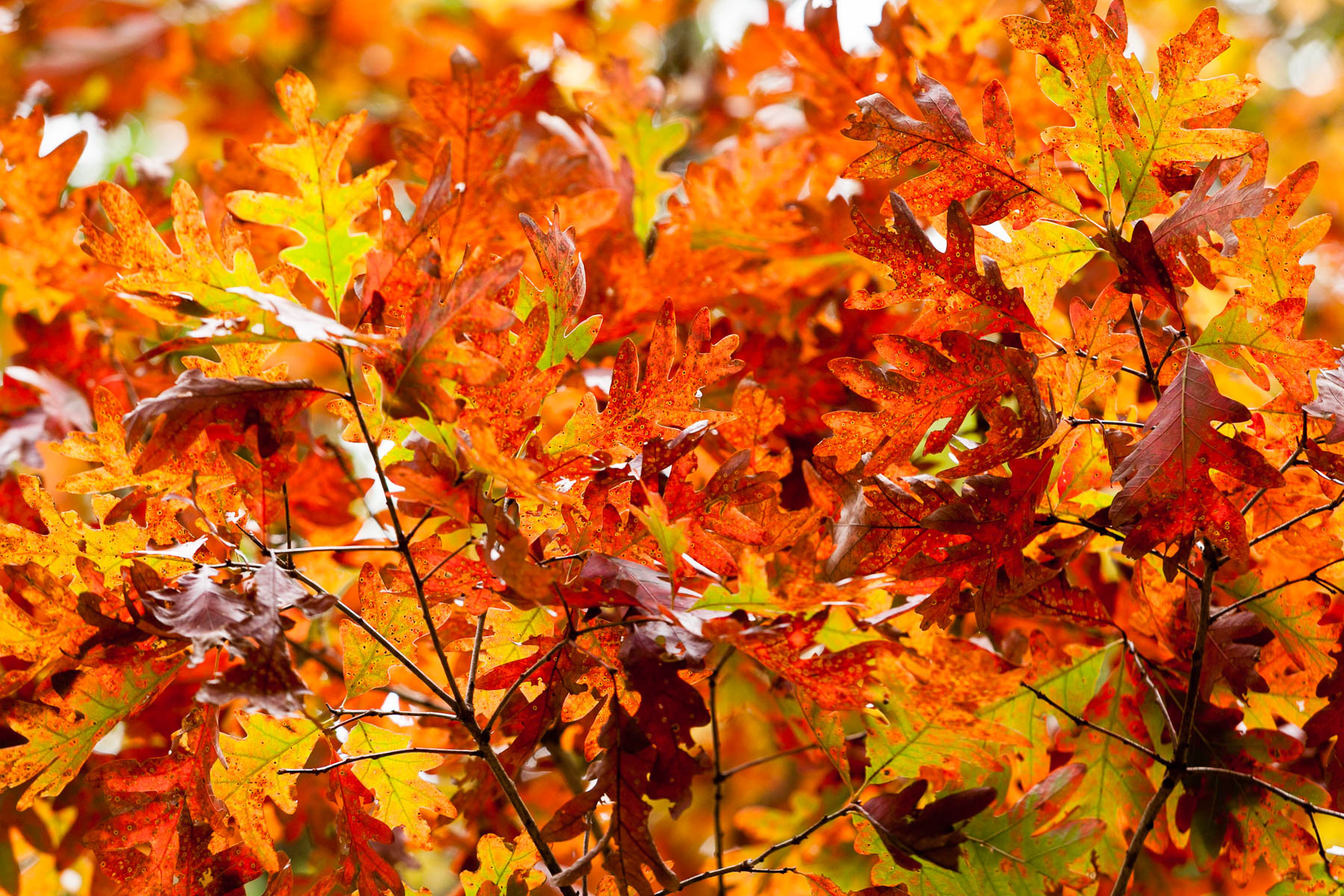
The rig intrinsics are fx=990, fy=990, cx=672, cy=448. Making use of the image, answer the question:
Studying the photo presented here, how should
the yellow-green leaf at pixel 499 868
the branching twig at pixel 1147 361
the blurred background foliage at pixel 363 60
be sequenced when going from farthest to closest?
the blurred background foliage at pixel 363 60
the yellow-green leaf at pixel 499 868
the branching twig at pixel 1147 361

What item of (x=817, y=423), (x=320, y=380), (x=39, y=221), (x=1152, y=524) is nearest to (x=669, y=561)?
(x=1152, y=524)

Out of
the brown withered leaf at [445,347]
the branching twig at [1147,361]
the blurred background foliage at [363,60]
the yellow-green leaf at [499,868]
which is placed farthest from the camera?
the blurred background foliage at [363,60]

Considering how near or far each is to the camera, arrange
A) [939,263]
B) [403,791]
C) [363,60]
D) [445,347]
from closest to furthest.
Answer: [445,347], [939,263], [403,791], [363,60]

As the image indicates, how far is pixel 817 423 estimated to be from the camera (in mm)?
→ 1226

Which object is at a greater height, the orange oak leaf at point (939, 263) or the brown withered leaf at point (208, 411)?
the orange oak leaf at point (939, 263)

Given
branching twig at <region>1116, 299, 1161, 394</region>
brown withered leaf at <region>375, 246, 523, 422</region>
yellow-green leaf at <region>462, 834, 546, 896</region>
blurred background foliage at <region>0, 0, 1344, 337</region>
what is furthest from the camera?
blurred background foliage at <region>0, 0, 1344, 337</region>

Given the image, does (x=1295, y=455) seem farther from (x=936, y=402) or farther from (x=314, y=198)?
(x=314, y=198)

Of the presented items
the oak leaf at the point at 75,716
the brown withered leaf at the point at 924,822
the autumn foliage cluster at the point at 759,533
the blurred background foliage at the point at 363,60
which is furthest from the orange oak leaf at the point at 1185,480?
the blurred background foliage at the point at 363,60

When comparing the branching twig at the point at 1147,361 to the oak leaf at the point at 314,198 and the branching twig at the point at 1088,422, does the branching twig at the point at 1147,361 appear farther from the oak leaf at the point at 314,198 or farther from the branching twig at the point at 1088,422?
the oak leaf at the point at 314,198

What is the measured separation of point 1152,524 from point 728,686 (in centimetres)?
76

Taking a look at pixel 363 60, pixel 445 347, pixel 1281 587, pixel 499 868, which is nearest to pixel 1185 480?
pixel 1281 587

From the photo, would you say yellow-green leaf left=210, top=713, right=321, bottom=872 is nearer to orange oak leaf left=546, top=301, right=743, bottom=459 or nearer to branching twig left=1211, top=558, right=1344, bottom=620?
orange oak leaf left=546, top=301, right=743, bottom=459

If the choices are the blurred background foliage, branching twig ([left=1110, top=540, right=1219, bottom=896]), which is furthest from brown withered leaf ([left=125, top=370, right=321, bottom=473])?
the blurred background foliage

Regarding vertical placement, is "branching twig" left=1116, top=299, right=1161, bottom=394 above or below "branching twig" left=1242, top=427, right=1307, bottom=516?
above
